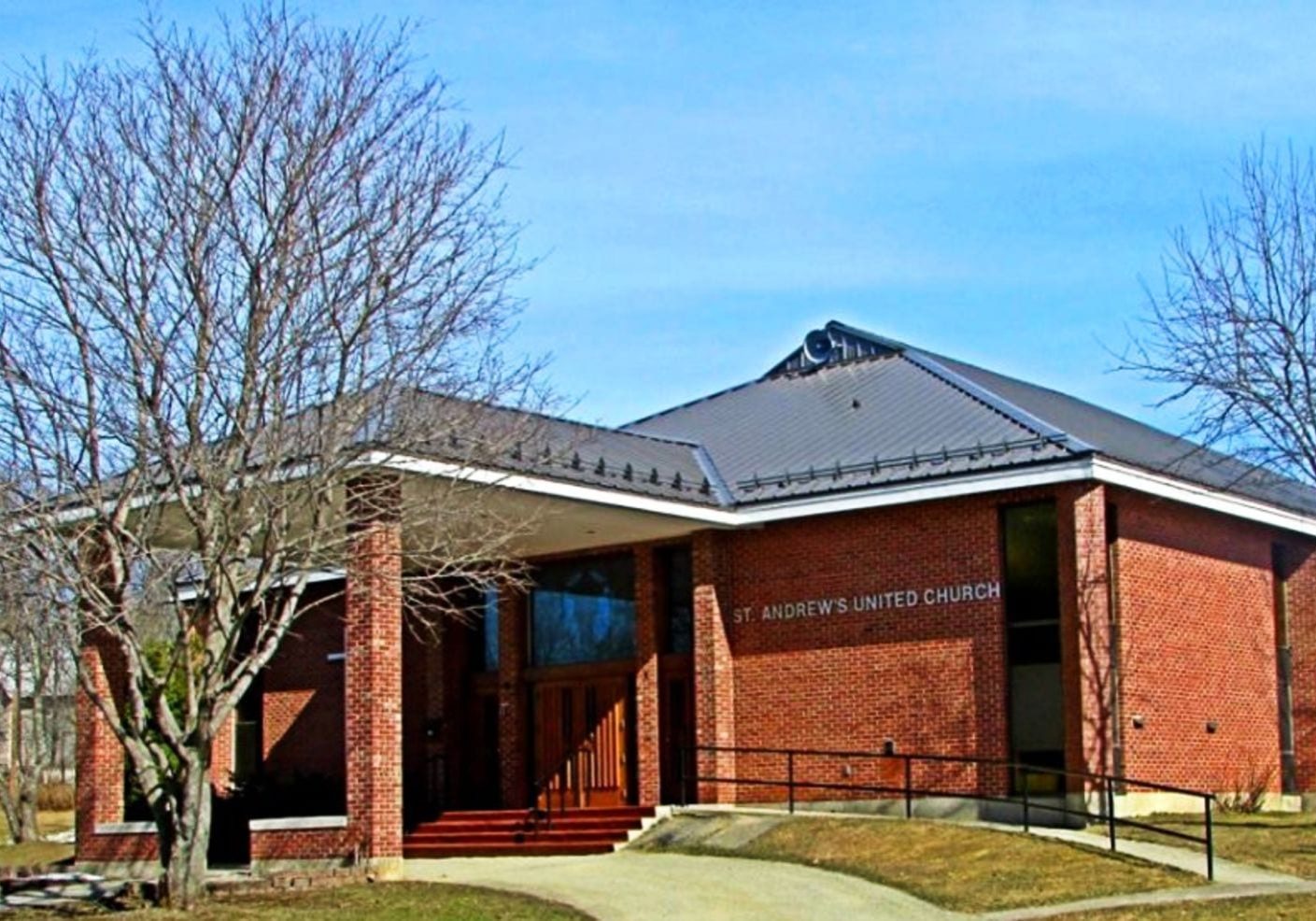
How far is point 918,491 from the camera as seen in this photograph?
27219mm

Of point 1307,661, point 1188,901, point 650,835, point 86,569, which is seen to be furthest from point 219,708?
point 1307,661

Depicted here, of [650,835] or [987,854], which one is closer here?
[987,854]

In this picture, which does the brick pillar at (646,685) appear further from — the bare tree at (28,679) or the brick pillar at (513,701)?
the bare tree at (28,679)

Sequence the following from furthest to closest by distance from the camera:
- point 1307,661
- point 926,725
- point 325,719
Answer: point 325,719 → point 1307,661 → point 926,725

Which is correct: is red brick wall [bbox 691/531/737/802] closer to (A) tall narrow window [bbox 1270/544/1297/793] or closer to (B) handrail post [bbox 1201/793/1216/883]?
(A) tall narrow window [bbox 1270/544/1297/793]

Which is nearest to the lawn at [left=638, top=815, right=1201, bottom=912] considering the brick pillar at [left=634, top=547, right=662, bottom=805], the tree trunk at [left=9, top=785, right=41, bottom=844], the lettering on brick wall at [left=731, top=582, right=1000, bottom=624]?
the brick pillar at [left=634, top=547, right=662, bottom=805]

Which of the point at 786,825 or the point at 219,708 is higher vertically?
the point at 219,708

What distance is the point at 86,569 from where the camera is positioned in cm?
1989

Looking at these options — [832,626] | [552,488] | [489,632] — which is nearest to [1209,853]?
[832,626]

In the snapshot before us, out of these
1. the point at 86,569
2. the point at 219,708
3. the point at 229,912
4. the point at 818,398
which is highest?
the point at 818,398

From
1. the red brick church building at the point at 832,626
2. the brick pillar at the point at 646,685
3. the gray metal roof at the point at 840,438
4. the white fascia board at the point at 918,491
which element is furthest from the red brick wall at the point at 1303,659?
the brick pillar at the point at 646,685

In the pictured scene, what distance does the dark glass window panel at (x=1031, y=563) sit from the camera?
26.6 meters

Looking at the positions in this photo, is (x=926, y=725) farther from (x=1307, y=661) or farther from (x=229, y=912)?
(x=229, y=912)

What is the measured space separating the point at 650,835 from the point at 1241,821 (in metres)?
7.68
